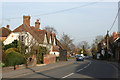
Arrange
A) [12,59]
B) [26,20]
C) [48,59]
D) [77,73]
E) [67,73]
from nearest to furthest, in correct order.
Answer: [77,73]
[67,73]
[12,59]
[48,59]
[26,20]

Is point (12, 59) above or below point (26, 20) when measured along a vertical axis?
below

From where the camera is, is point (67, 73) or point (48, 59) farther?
point (48, 59)

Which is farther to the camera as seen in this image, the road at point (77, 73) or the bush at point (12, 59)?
the bush at point (12, 59)

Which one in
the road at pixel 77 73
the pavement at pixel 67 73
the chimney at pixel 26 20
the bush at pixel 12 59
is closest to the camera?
the pavement at pixel 67 73

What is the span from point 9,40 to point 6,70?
27.8 m

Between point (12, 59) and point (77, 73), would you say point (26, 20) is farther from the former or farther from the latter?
point (77, 73)

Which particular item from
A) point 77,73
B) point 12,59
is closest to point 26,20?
point 12,59

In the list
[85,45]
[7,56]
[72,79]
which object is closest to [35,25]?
[7,56]

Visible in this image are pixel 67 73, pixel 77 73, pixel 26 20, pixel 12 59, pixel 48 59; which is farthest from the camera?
pixel 26 20

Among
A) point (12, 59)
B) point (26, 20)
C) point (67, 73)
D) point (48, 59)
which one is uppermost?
point (26, 20)

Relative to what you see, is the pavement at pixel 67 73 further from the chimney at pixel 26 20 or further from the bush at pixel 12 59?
the chimney at pixel 26 20

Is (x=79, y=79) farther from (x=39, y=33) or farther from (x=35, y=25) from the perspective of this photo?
(x=35, y=25)

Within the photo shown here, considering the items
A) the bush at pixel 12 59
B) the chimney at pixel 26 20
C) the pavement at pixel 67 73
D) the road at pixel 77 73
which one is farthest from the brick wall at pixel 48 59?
the road at pixel 77 73

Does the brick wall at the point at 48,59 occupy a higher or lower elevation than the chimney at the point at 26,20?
lower
